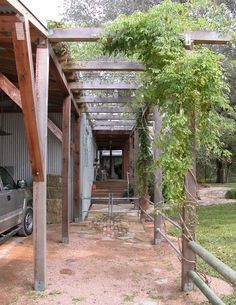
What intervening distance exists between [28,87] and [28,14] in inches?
33.4

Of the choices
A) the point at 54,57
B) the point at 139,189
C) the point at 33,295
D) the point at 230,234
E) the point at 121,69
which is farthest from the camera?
the point at 139,189

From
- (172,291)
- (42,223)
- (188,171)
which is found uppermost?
(188,171)

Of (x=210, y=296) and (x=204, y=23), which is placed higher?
(x=204, y=23)

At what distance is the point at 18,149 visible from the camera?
12.4m

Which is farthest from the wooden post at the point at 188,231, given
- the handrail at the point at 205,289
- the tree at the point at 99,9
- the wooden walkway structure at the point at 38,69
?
the tree at the point at 99,9

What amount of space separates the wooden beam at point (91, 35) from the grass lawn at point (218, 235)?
3368 millimetres

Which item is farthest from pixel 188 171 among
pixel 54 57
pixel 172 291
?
pixel 54 57

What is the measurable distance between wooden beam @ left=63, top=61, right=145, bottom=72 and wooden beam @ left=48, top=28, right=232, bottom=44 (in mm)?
1353

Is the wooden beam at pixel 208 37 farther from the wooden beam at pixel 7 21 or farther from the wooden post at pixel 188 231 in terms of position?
the wooden beam at pixel 7 21

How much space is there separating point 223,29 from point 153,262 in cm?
398

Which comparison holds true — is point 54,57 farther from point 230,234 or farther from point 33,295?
point 230,234

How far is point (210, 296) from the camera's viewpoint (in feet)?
13.8

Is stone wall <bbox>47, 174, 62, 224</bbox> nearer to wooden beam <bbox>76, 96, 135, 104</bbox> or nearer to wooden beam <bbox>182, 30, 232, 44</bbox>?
wooden beam <bbox>76, 96, 135, 104</bbox>

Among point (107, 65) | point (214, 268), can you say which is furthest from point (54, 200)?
point (214, 268)
